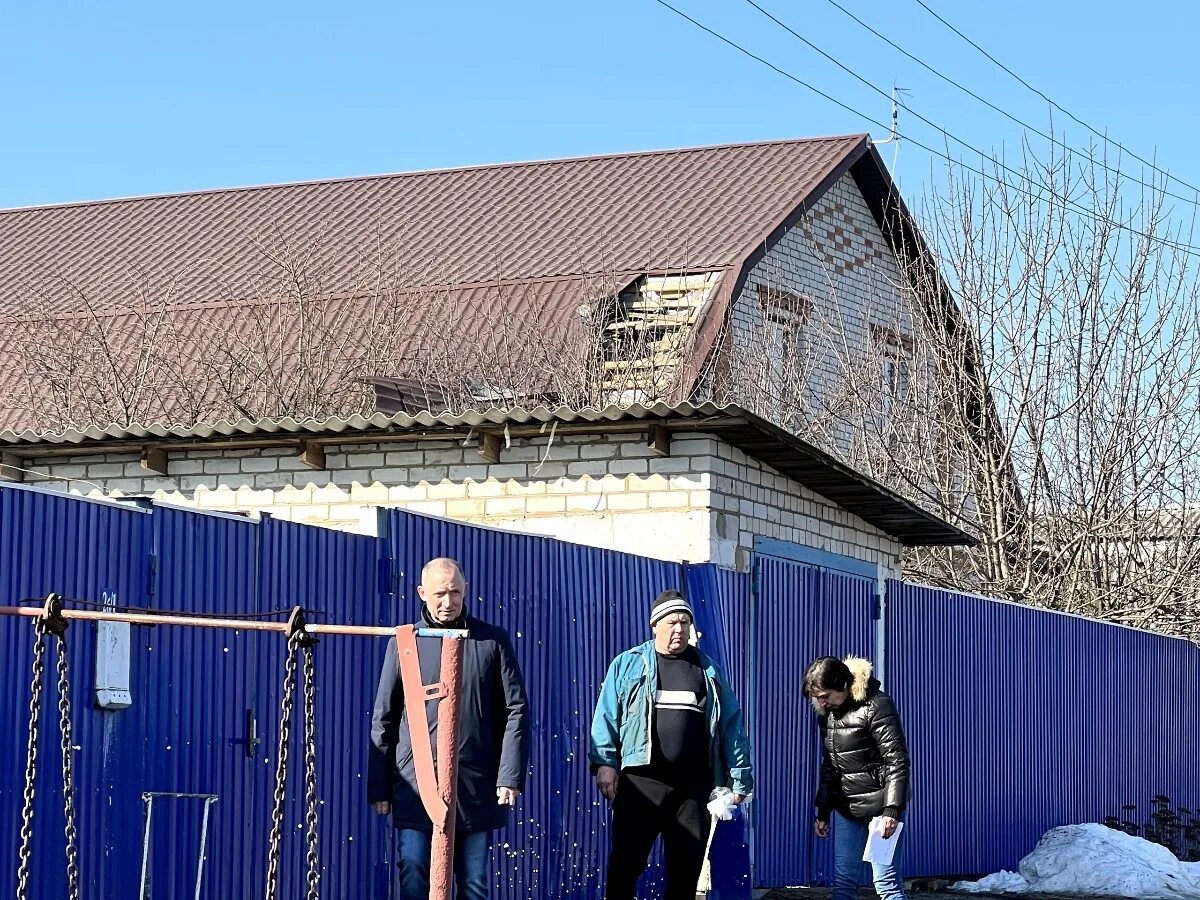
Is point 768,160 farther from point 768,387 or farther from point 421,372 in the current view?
point 421,372

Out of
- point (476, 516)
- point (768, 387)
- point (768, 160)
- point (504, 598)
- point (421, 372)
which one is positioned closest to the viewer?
point (504, 598)

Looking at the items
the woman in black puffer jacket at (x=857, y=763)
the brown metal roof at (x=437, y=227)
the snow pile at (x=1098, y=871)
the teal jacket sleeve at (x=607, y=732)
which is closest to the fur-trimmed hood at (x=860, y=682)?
the woman in black puffer jacket at (x=857, y=763)

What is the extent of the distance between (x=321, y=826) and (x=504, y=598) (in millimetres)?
1783

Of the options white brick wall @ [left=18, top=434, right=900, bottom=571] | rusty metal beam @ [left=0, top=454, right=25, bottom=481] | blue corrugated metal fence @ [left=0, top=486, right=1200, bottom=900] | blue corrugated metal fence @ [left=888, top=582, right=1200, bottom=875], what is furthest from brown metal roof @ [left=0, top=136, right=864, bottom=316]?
rusty metal beam @ [left=0, top=454, right=25, bottom=481]

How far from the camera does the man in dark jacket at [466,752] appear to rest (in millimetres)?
7445

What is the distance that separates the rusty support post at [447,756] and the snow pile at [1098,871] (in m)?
9.31

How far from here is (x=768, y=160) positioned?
2542 cm

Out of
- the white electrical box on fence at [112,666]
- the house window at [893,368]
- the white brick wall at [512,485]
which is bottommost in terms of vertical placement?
the white electrical box on fence at [112,666]

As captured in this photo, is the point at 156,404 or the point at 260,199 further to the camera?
the point at 260,199

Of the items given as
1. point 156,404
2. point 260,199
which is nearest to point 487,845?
point 156,404

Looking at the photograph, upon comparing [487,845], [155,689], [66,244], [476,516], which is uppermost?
[66,244]

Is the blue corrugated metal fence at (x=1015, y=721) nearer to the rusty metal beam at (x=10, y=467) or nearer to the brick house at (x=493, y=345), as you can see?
the brick house at (x=493, y=345)

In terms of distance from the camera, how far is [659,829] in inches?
341

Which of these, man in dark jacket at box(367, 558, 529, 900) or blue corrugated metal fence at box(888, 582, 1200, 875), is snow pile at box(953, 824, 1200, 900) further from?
man in dark jacket at box(367, 558, 529, 900)
